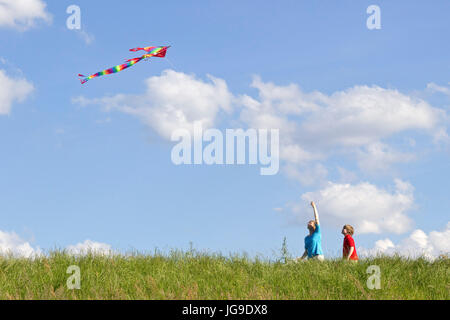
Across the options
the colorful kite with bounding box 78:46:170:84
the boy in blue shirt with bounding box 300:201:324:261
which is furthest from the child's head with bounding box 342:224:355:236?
the colorful kite with bounding box 78:46:170:84

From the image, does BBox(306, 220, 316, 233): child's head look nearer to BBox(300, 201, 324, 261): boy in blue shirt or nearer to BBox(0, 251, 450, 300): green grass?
BBox(300, 201, 324, 261): boy in blue shirt

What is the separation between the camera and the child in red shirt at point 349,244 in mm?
14531

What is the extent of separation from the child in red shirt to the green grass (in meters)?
0.92

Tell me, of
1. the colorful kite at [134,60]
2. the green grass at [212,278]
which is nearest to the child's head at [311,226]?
the green grass at [212,278]

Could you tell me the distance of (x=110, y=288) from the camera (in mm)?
10656

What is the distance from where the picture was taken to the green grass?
34.1 ft

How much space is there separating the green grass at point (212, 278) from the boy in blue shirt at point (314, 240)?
1441 mm

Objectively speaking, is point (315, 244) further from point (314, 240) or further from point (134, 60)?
point (134, 60)

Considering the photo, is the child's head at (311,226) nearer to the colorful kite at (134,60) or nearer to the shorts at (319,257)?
the shorts at (319,257)

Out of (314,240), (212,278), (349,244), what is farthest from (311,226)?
(212,278)

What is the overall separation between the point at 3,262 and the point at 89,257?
2063mm
